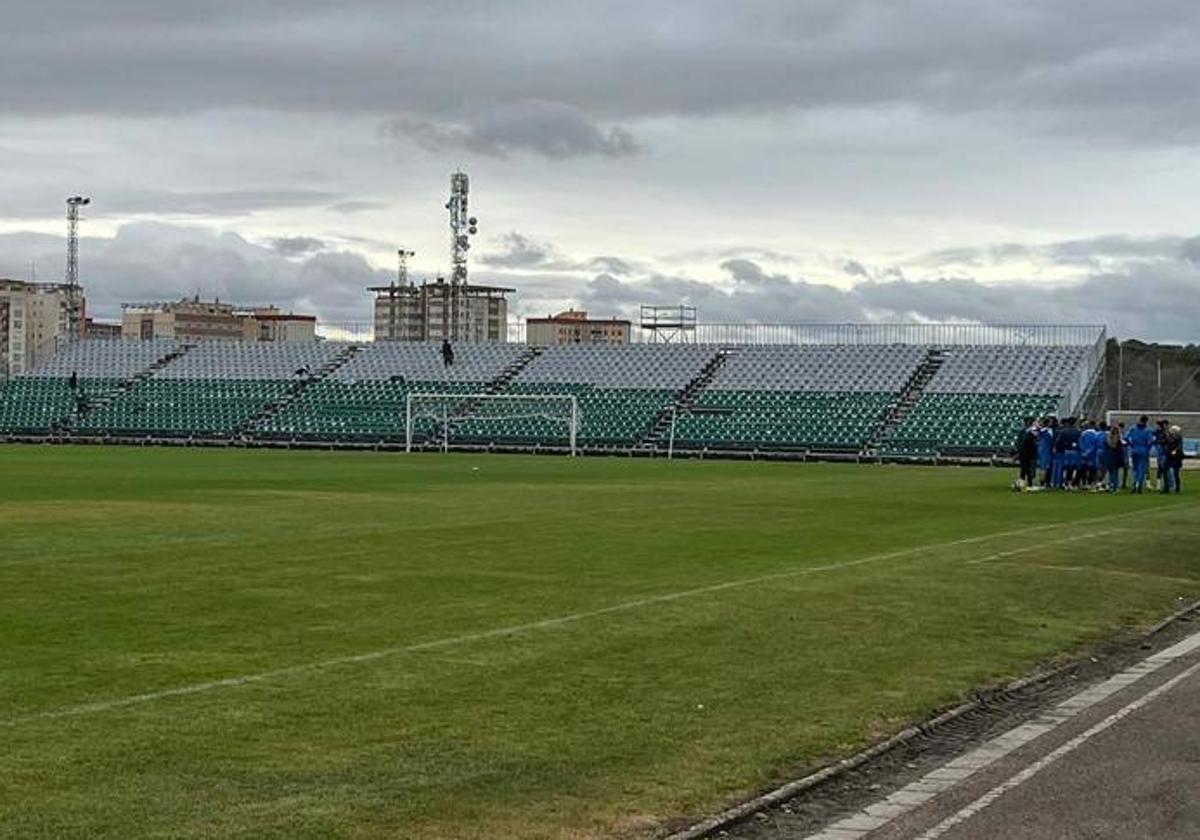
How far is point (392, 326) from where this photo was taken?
550ft

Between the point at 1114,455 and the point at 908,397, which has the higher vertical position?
the point at 908,397

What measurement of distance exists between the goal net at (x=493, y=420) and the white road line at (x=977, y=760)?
213 ft

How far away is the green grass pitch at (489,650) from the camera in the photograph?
9016 mm

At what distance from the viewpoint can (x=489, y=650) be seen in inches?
544

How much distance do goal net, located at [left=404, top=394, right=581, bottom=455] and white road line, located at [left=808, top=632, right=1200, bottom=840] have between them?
64895 mm

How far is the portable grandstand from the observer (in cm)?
7731

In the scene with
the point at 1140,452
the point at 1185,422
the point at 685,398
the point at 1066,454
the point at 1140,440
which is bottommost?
the point at 1066,454

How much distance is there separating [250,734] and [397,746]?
949 millimetres

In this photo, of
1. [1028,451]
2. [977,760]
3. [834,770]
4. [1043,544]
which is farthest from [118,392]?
[834,770]

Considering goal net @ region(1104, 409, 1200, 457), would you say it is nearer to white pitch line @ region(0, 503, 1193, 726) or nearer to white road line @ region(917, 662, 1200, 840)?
white pitch line @ region(0, 503, 1193, 726)

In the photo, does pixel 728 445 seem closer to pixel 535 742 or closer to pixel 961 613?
pixel 961 613

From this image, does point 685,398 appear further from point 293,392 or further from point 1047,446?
point 1047,446

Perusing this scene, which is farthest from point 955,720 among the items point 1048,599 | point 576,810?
point 1048,599

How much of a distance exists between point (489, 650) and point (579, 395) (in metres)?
74.3
